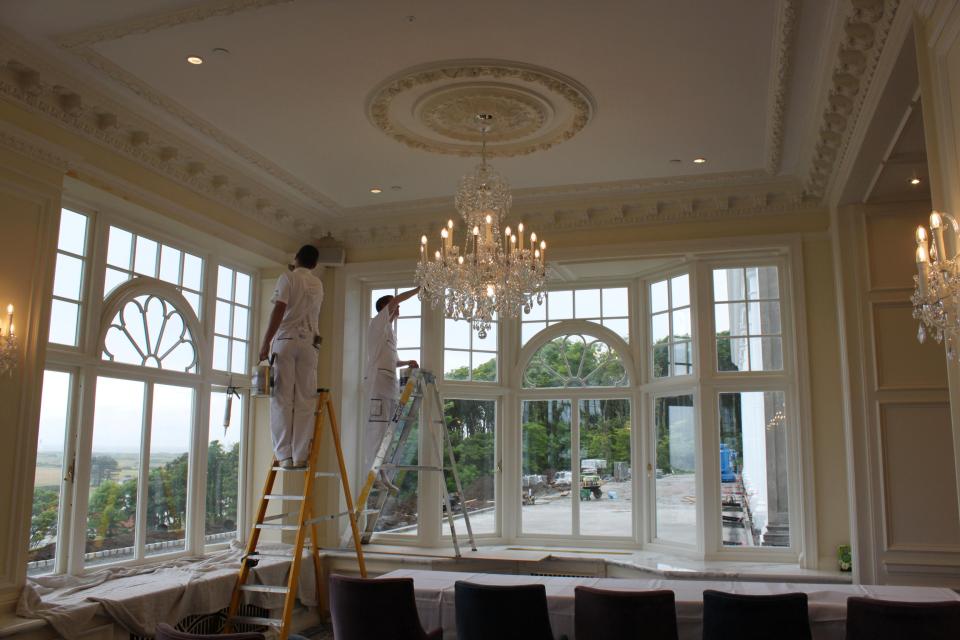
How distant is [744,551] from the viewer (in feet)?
22.2

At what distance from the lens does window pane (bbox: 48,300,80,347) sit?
5484 millimetres

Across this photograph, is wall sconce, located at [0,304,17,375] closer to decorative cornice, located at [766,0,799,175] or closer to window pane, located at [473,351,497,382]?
window pane, located at [473,351,497,382]

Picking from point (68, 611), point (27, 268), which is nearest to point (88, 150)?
point (27, 268)

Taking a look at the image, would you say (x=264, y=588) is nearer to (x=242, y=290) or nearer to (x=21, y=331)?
(x=21, y=331)

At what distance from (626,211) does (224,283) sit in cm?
370

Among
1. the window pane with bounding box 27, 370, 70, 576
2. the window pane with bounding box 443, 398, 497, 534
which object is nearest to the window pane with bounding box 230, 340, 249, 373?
the window pane with bounding box 27, 370, 70, 576

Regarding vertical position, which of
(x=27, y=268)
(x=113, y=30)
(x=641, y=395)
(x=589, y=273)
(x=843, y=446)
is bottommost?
(x=843, y=446)

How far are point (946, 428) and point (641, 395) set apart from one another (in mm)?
2843

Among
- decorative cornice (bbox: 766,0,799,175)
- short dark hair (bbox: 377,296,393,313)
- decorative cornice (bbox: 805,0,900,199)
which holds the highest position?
decorative cornice (bbox: 766,0,799,175)

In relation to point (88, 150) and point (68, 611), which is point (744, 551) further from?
point (88, 150)

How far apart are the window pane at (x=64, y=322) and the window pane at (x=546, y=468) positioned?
4.19 m

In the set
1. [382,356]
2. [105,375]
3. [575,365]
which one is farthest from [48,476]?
[575,365]

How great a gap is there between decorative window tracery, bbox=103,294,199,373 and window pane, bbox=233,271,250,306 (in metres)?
0.81

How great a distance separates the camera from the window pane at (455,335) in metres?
7.98
